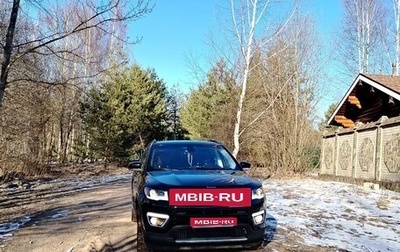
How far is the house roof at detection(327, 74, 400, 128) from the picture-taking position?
48.3ft

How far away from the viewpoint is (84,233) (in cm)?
694

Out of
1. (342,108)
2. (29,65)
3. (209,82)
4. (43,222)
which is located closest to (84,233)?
(43,222)

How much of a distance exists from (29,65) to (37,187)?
464 centimetres

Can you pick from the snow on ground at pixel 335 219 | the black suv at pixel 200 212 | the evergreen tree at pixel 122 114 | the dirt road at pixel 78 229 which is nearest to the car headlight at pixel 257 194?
the black suv at pixel 200 212

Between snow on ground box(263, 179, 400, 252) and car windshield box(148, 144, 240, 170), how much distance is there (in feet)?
4.55

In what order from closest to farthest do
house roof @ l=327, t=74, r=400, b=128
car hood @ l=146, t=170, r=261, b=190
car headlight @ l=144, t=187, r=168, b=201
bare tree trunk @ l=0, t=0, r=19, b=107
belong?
car headlight @ l=144, t=187, r=168, b=201
car hood @ l=146, t=170, r=261, b=190
bare tree trunk @ l=0, t=0, r=19, b=107
house roof @ l=327, t=74, r=400, b=128

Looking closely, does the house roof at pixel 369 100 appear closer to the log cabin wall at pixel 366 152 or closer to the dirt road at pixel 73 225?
the log cabin wall at pixel 366 152

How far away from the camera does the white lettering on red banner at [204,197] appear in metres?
4.77

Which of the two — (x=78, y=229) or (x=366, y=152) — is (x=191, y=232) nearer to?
(x=78, y=229)

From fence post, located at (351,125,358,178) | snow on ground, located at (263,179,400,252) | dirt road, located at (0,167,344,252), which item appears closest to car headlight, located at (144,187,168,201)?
dirt road, located at (0,167,344,252)

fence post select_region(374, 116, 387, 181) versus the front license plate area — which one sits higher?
fence post select_region(374, 116, 387, 181)

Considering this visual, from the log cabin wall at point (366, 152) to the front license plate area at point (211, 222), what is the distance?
963cm

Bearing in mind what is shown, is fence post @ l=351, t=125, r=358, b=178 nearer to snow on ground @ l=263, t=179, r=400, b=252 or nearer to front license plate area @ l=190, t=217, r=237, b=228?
snow on ground @ l=263, t=179, r=400, b=252

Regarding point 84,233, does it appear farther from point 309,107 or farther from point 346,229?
point 309,107
